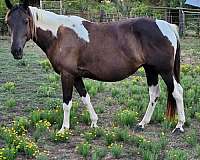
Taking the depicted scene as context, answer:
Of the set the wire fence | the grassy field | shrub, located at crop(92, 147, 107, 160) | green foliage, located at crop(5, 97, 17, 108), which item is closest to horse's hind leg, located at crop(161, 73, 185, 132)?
the grassy field

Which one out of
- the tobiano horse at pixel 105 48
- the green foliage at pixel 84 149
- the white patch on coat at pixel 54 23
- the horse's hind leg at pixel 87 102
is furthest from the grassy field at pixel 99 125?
the white patch on coat at pixel 54 23

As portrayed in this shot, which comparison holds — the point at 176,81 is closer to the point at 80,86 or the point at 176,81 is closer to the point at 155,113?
the point at 155,113

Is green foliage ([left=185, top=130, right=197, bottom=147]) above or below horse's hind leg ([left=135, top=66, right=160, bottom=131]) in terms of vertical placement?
below

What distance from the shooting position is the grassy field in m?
5.20

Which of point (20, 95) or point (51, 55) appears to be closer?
point (51, 55)

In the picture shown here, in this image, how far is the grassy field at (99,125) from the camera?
5.20 m

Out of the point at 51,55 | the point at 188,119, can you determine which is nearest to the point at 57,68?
the point at 51,55

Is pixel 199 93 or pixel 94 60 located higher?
pixel 94 60

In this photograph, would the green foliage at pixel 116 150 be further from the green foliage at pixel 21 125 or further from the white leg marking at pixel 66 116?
the green foliage at pixel 21 125

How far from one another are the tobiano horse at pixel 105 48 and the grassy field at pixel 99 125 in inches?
12.0

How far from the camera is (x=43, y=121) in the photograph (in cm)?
646

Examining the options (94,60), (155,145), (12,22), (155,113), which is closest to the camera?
(155,145)

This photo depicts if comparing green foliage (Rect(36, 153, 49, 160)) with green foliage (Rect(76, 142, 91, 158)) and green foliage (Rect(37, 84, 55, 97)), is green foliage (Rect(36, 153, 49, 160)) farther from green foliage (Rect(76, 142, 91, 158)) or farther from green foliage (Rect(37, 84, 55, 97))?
green foliage (Rect(37, 84, 55, 97))

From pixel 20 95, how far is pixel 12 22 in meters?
2.88
